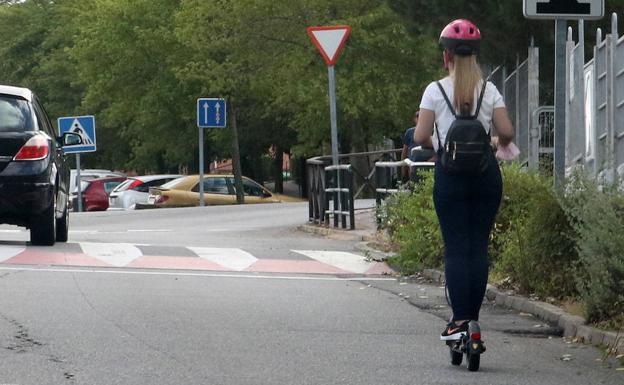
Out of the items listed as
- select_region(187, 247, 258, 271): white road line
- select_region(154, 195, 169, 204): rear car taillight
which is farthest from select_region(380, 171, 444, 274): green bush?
select_region(154, 195, 169, 204): rear car taillight

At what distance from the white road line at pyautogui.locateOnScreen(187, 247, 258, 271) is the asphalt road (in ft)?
3.49

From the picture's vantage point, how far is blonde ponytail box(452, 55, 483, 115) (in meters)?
8.55

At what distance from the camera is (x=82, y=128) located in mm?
39031

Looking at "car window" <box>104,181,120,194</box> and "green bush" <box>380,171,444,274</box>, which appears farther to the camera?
"car window" <box>104,181,120,194</box>

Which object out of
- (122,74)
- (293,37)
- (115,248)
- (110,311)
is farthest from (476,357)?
(122,74)

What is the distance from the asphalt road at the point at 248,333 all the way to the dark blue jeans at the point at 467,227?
1.28ft

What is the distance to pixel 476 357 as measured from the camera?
A: 836cm

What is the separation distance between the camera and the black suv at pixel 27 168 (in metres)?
16.8

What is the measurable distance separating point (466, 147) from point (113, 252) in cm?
944

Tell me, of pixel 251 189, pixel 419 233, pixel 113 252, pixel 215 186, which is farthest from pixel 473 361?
pixel 251 189

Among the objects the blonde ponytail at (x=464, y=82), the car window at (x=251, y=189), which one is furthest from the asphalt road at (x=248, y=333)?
the car window at (x=251, y=189)

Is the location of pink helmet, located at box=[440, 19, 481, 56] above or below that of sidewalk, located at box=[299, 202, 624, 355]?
above

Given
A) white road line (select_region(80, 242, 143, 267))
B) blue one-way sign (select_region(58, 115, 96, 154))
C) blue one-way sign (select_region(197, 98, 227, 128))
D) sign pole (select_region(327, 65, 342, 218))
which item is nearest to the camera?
white road line (select_region(80, 242, 143, 267))

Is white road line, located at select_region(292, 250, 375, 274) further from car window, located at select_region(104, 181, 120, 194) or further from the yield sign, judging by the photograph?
car window, located at select_region(104, 181, 120, 194)
